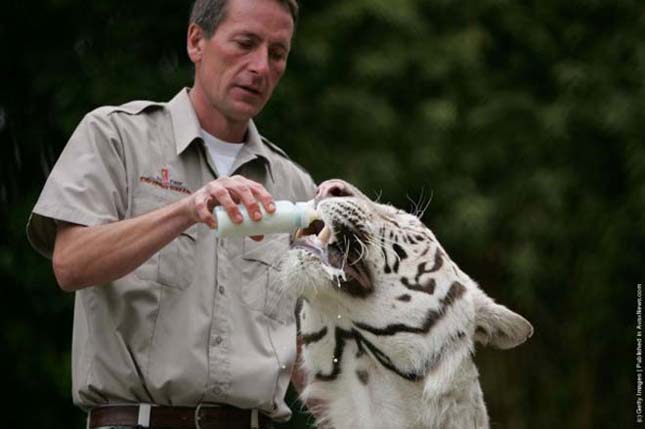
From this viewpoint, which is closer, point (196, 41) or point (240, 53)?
point (240, 53)

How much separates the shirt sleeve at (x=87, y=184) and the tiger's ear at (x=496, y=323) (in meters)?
1.09

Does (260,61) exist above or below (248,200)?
above

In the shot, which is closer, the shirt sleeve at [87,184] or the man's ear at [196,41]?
the shirt sleeve at [87,184]

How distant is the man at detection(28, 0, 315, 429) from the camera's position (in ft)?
10.6

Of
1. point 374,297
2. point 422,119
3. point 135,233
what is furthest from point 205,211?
point 422,119

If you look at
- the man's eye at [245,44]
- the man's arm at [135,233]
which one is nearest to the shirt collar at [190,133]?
the man's eye at [245,44]

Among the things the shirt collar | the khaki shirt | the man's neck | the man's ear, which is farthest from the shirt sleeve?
the man's ear

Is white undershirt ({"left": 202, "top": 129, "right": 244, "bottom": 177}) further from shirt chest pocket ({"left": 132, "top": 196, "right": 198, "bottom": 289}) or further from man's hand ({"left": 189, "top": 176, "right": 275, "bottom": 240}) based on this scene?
man's hand ({"left": 189, "top": 176, "right": 275, "bottom": 240})

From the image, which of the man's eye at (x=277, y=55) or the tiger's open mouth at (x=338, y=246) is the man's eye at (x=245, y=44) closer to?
the man's eye at (x=277, y=55)

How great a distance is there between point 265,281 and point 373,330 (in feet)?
1.36

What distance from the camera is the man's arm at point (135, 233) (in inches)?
111

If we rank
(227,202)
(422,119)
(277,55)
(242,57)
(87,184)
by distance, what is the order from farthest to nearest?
(422,119) → (277,55) → (242,57) → (87,184) → (227,202)

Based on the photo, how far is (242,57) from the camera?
3.63 metres

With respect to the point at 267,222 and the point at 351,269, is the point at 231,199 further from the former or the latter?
the point at 351,269
